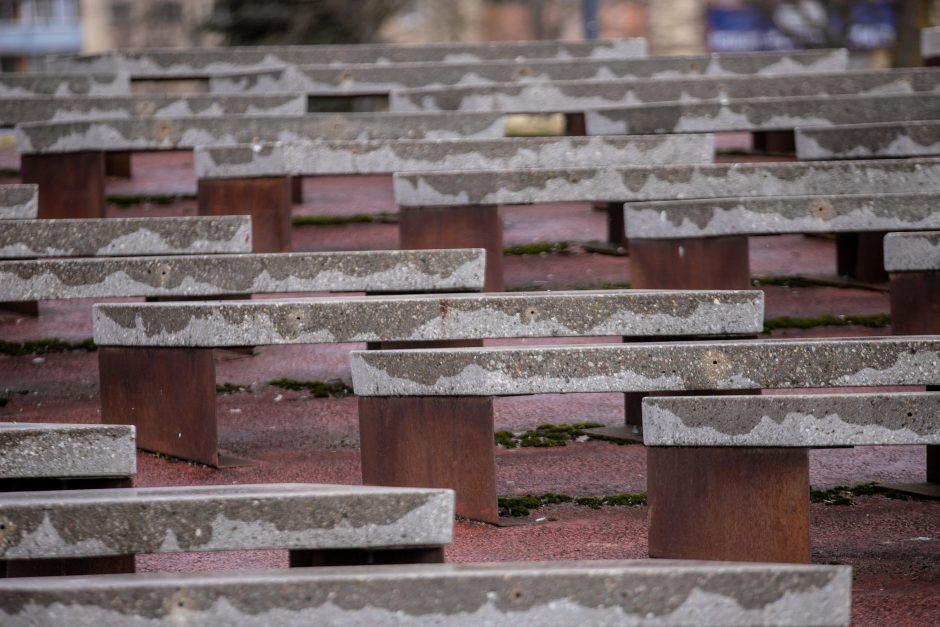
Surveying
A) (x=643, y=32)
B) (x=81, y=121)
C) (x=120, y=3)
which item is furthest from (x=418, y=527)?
(x=120, y=3)

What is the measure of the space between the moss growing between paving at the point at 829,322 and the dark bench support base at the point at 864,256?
720 mm

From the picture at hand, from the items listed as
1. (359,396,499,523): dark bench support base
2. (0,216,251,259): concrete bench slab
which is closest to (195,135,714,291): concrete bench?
(0,216,251,259): concrete bench slab

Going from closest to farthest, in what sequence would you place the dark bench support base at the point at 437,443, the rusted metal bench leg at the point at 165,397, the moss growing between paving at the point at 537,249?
1. the dark bench support base at the point at 437,443
2. the rusted metal bench leg at the point at 165,397
3. the moss growing between paving at the point at 537,249

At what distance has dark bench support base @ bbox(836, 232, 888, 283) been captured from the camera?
6.93 meters

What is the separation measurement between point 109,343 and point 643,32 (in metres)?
33.9

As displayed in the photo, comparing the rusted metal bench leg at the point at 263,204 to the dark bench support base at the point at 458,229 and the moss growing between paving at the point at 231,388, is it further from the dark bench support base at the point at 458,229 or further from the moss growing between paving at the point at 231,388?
the moss growing between paving at the point at 231,388

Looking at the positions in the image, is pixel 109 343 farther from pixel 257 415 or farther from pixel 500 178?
pixel 500 178

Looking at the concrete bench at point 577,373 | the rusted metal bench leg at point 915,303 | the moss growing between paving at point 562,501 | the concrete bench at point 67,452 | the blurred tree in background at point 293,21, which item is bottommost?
the moss growing between paving at point 562,501

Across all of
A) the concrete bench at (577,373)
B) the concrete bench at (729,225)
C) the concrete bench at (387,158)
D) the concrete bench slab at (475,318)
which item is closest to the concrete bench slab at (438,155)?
the concrete bench at (387,158)

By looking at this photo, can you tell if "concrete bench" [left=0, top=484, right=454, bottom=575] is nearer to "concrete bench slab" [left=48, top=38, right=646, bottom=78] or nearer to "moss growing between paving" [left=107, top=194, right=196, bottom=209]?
"moss growing between paving" [left=107, top=194, right=196, bottom=209]

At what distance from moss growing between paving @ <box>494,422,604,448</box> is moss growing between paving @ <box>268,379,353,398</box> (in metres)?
0.78

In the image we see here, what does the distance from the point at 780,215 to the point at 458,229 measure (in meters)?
1.40

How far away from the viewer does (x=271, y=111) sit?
8023 millimetres

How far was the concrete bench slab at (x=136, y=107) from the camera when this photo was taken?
797 cm
